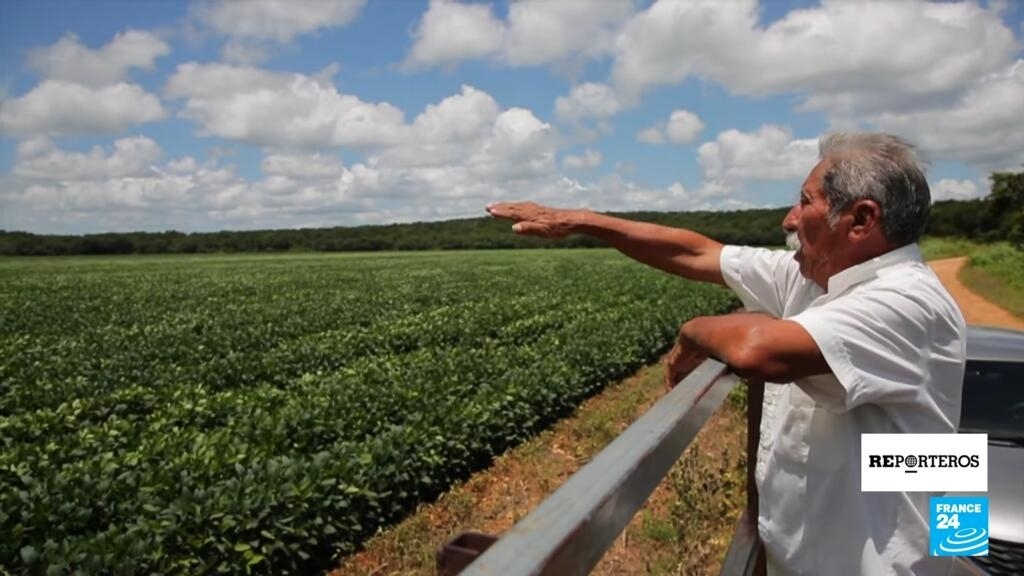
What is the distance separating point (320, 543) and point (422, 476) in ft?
4.53

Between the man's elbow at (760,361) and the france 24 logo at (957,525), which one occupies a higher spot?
the man's elbow at (760,361)

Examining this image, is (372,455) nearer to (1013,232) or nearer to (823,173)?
(823,173)

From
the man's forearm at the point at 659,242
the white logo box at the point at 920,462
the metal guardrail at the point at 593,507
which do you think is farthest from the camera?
the man's forearm at the point at 659,242

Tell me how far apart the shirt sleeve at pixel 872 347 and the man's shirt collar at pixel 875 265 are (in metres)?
0.13

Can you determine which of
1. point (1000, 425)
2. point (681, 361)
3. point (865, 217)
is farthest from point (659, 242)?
point (1000, 425)

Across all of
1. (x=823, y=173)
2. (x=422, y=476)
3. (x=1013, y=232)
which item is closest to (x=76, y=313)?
(x=422, y=476)

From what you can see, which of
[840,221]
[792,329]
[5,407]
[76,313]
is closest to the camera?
[792,329]

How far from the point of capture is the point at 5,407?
923 centimetres

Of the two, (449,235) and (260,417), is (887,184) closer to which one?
(260,417)

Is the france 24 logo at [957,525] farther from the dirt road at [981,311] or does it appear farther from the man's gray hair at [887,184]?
the dirt road at [981,311]

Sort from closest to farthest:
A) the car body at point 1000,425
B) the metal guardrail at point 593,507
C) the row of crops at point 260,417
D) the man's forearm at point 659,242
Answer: the metal guardrail at point 593,507 < the man's forearm at point 659,242 < the car body at point 1000,425 < the row of crops at point 260,417

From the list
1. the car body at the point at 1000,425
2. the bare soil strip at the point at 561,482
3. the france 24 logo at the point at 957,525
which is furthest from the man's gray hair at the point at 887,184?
the car body at the point at 1000,425

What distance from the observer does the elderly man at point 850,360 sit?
1.65 m

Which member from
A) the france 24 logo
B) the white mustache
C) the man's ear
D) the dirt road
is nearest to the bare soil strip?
the white mustache
